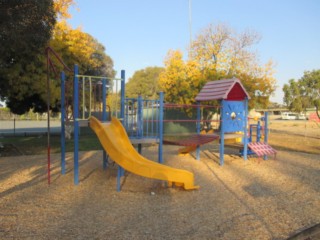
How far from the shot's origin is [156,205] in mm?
5473

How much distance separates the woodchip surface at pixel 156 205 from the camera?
4207 mm

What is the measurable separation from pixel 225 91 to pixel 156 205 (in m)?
5.25

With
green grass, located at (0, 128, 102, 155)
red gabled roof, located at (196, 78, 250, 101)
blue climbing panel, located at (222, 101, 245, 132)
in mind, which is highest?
red gabled roof, located at (196, 78, 250, 101)

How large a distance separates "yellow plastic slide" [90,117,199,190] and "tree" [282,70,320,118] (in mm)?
25835

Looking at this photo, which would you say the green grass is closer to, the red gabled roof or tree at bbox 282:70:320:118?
the red gabled roof

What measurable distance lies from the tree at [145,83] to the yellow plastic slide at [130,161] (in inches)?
1807

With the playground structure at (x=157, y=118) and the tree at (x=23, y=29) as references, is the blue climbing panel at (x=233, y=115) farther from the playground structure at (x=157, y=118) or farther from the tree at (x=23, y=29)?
the tree at (x=23, y=29)

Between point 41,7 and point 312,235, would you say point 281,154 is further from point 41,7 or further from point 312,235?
point 41,7

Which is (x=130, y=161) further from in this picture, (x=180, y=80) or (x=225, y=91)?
(x=180, y=80)

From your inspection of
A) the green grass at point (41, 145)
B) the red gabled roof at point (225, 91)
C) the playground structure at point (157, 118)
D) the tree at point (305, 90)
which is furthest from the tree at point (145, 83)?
the playground structure at point (157, 118)

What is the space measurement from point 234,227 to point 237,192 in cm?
215

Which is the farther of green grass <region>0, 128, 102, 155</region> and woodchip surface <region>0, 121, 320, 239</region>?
green grass <region>0, 128, 102, 155</region>

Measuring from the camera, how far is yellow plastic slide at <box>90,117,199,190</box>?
6078 millimetres

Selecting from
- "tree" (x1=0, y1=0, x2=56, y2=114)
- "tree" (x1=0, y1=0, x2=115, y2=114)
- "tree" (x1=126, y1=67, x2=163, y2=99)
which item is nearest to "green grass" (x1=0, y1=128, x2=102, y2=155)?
"tree" (x1=0, y1=0, x2=115, y2=114)
